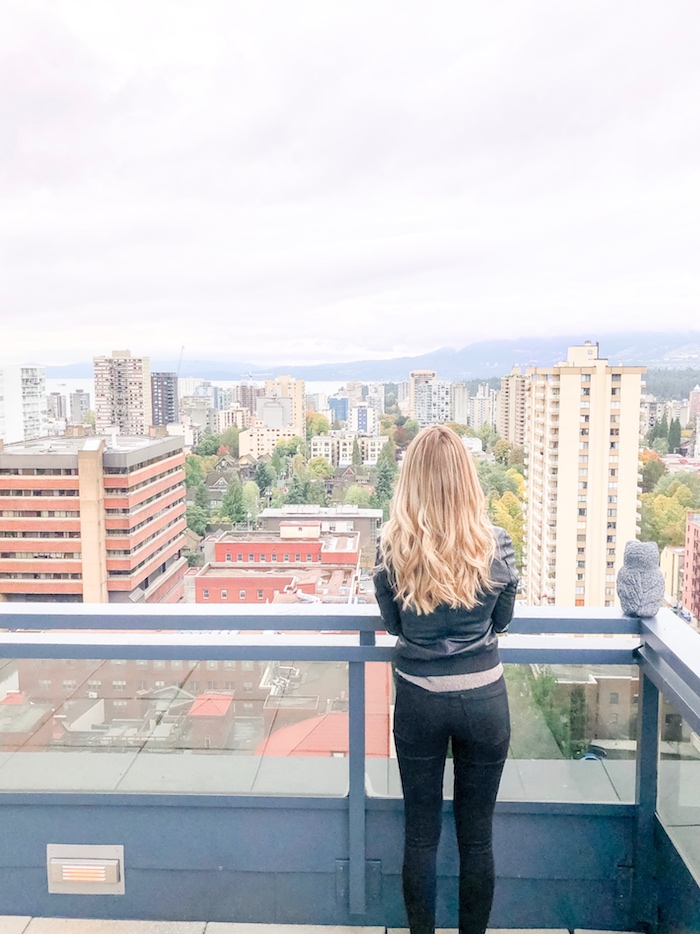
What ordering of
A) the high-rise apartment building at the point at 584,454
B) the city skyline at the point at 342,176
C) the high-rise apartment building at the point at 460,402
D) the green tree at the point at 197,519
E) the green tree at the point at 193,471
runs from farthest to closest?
the city skyline at the point at 342,176
the green tree at the point at 193,471
the green tree at the point at 197,519
the high-rise apartment building at the point at 584,454
the high-rise apartment building at the point at 460,402

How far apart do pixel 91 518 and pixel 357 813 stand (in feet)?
7.56

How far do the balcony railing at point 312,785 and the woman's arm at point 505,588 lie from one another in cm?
26

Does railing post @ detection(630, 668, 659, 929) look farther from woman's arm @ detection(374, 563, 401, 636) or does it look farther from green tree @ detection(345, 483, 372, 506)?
green tree @ detection(345, 483, 372, 506)

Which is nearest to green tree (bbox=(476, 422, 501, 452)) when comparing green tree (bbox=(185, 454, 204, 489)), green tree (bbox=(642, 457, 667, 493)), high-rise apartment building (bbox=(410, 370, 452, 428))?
high-rise apartment building (bbox=(410, 370, 452, 428))

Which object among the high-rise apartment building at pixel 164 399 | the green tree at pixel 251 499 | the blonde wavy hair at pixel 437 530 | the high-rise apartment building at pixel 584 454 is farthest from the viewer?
the high-rise apartment building at pixel 164 399

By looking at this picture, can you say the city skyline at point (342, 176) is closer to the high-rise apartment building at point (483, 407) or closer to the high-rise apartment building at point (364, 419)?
the high-rise apartment building at point (364, 419)

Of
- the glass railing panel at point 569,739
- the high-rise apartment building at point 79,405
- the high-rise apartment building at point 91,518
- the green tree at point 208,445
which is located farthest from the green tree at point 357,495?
the high-rise apartment building at point 79,405

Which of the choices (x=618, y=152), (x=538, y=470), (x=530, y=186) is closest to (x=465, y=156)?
(x=530, y=186)

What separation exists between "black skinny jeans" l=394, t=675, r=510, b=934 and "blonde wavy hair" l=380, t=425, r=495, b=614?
0.65 feet

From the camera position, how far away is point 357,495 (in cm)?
272

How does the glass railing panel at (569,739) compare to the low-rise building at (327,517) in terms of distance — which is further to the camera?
the low-rise building at (327,517)

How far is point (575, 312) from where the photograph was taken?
5008 mm

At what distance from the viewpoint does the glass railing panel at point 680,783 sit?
1.46 meters

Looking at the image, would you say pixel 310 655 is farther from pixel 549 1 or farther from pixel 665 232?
pixel 665 232
